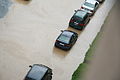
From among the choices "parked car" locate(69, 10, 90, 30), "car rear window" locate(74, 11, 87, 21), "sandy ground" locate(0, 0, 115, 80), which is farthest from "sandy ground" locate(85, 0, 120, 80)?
"car rear window" locate(74, 11, 87, 21)

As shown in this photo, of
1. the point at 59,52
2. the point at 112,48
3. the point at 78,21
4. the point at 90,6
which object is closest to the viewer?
the point at 112,48

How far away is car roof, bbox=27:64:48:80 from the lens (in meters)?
12.3

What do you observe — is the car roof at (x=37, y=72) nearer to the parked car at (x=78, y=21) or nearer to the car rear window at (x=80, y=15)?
the parked car at (x=78, y=21)

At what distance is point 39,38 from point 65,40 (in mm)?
1937

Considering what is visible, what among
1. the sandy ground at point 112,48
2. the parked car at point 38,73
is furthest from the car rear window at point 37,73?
the sandy ground at point 112,48

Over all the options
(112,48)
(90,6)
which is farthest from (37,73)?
(112,48)

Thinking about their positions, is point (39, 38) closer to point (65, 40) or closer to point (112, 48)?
point (65, 40)

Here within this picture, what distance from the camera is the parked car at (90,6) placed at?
68.0 ft

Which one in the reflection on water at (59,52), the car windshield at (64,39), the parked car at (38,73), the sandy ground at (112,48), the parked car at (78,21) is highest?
the sandy ground at (112,48)

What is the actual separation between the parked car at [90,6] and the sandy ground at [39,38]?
542 mm

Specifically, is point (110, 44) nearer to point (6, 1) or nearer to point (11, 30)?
point (11, 30)

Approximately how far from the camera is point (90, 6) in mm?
21094

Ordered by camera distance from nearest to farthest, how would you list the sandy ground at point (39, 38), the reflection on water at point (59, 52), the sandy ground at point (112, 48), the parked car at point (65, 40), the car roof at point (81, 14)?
the sandy ground at point (112, 48) → the sandy ground at point (39, 38) → the reflection on water at point (59, 52) → the parked car at point (65, 40) → the car roof at point (81, 14)

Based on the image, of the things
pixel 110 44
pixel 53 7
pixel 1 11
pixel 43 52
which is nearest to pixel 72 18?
pixel 53 7
